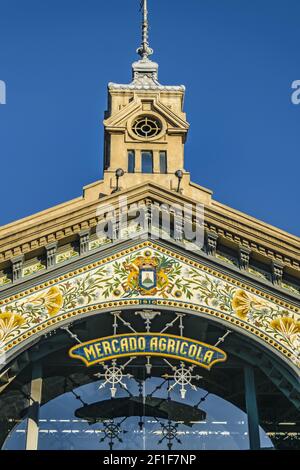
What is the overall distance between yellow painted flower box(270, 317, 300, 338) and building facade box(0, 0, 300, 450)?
0.04 meters

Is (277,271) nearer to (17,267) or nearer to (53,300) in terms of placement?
(53,300)

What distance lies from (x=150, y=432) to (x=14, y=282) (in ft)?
17.7

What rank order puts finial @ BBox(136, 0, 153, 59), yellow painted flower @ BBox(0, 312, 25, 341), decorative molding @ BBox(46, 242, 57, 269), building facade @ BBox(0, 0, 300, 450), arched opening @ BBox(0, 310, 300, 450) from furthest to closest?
finial @ BBox(136, 0, 153, 59), decorative molding @ BBox(46, 242, 57, 269), arched opening @ BBox(0, 310, 300, 450), building facade @ BBox(0, 0, 300, 450), yellow painted flower @ BBox(0, 312, 25, 341)

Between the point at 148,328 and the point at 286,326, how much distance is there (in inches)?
145

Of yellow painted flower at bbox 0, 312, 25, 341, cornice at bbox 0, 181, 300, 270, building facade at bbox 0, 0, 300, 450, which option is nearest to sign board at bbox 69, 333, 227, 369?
building facade at bbox 0, 0, 300, 450

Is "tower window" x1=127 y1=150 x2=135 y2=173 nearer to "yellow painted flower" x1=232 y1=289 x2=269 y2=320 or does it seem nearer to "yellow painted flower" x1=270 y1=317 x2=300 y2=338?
"yellow painted flower" x1=232 y1=289 x2=269 y2=320

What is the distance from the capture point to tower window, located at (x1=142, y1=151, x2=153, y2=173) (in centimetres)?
3744

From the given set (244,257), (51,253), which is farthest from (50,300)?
(244,257)

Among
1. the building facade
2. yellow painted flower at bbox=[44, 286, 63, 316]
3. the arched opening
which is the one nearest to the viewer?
the building facade

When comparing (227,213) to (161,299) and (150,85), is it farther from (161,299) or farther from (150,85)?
(150,85)

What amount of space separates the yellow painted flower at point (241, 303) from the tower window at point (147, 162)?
8196 millimetres

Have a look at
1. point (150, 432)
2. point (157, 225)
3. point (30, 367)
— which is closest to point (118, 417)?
point (150, 432)

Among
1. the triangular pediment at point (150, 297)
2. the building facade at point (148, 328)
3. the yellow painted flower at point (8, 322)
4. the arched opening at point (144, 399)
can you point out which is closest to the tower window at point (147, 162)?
the building facade at point (148, 328)

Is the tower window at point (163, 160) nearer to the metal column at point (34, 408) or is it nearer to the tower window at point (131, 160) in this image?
the tower window at point (131, 160)
